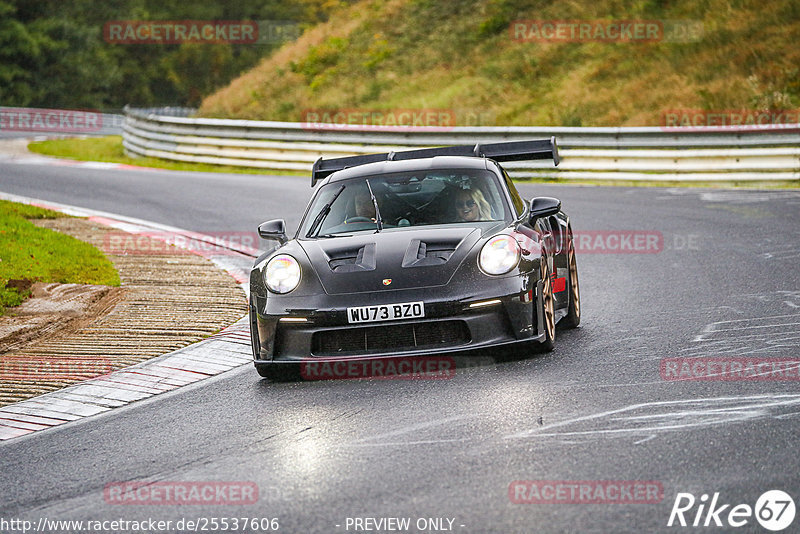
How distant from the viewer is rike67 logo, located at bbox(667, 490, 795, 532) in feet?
13.8

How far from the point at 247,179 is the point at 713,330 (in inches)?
575

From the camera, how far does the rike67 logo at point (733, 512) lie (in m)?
4.21

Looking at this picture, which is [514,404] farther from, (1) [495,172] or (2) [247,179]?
(2) [247,179]

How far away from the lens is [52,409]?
23.0ft

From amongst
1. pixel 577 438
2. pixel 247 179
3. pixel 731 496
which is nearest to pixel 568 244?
pixel 577 438

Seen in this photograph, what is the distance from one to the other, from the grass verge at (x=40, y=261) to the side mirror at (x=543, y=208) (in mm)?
4593
